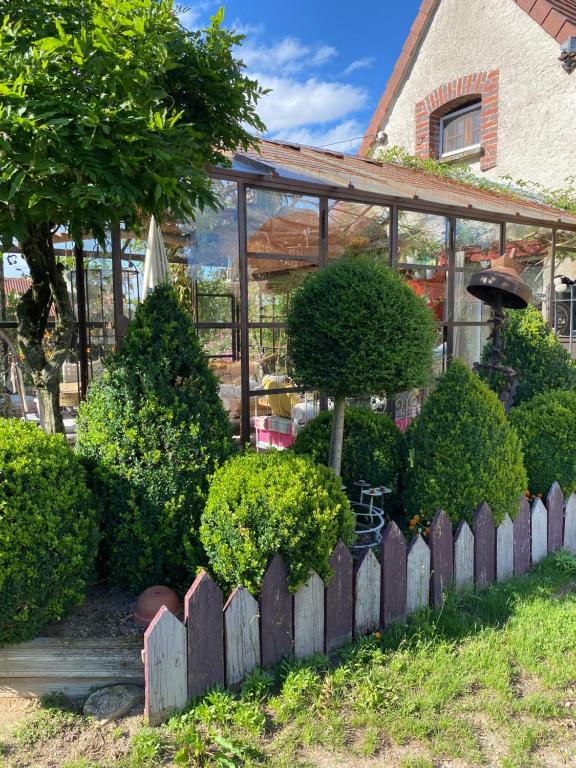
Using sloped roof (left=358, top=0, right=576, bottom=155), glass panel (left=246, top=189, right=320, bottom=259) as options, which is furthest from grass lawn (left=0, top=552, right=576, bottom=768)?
sloped roof (left=358, top=0, right=576, bottom=155)

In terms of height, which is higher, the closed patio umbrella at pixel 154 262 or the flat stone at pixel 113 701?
the closed patio umbrella at pixel 154 262

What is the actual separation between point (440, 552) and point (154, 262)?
9.19ft

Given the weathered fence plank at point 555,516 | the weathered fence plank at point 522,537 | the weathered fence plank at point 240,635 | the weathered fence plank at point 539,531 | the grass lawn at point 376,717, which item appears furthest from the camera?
the weathered fence plank at point 555,516

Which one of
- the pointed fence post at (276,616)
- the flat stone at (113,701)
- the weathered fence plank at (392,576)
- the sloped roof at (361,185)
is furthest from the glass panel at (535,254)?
the flat stone at (113,701)

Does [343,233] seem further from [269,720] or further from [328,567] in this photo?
[269,720]

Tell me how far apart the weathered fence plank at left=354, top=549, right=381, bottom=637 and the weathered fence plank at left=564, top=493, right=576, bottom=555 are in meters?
1.86

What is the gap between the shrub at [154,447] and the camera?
297 centimetres

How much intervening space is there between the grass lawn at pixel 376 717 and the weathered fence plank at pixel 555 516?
1.04m

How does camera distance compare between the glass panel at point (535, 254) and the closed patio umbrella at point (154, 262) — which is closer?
the closed patio umbrella at point (154, 262)

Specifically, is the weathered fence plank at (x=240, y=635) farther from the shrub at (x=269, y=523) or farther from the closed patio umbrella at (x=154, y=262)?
the closed patio umbrella at (x=154, y=262)

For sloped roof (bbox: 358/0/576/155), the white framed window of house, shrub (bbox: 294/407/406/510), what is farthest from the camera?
the white framed window of house

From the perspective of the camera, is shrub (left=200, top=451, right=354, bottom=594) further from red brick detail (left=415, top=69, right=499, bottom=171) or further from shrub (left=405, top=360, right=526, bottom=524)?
red brick detail (left=415, top=69, right=499, bottom=171)

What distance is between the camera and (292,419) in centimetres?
562

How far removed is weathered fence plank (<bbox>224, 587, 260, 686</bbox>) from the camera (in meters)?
2.46
